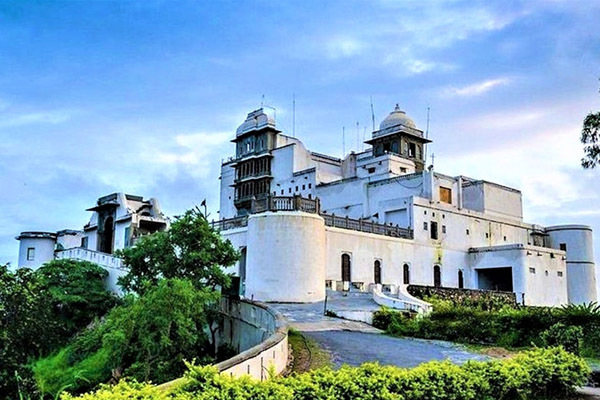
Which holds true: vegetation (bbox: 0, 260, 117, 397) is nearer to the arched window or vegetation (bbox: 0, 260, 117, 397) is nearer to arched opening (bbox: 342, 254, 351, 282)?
arched opening (bbox: 342, 254, 351, 282)

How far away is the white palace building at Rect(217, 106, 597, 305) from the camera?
29609 mm

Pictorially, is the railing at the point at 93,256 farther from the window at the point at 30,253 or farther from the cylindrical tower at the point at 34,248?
the window at the point at 30,253

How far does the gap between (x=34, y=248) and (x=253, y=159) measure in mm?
17080

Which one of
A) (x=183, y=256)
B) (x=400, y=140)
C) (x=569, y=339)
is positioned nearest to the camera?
(x=569, y=339)

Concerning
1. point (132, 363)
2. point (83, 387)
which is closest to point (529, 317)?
point (132, 363)

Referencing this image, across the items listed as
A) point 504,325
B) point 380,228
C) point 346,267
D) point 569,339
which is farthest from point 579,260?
point 569,339

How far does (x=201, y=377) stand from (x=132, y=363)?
1229 cm

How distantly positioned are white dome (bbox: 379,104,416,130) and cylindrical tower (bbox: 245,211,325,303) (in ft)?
68.7

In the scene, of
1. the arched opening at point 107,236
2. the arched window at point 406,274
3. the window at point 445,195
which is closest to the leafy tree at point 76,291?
the arched opening at point 107,236

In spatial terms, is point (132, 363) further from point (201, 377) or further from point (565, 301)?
point (565, 301)

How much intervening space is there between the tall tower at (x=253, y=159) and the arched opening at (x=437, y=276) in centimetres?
1449

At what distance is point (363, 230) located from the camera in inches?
1399

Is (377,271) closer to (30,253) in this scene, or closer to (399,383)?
(30,253)

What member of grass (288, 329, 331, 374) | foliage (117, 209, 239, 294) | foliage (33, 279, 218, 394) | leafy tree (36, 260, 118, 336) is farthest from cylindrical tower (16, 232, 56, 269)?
grass (288, 329, 331, 374)
